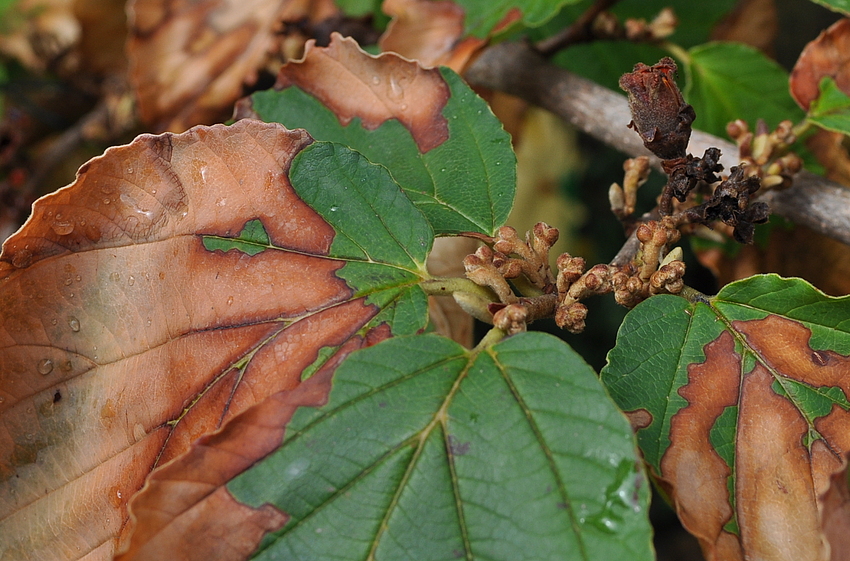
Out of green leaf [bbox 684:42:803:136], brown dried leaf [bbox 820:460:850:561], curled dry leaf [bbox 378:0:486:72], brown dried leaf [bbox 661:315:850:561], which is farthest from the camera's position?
green leaf [bbox 684:42:803:136]

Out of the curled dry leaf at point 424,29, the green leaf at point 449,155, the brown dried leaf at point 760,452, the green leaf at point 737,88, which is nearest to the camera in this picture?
the brown dried leaf at point 760,452

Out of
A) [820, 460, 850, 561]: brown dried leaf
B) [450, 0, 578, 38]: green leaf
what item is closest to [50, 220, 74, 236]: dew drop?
[450, 0, 578, 38]: green leaf

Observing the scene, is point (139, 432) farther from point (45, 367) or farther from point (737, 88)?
point (737, 88)

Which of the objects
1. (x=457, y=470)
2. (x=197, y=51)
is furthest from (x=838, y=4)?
(x=197, y=51)

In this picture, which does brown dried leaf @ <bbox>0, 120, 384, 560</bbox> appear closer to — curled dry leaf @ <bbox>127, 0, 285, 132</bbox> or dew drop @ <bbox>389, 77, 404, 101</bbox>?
dew drop @ <bbox>389, 77, 404, 101</bbox>

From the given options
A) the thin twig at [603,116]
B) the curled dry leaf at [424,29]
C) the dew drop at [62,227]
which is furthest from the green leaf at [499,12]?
the dew drop at [62,227]

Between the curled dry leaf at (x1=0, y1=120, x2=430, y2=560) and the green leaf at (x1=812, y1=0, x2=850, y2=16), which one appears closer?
the curled dry leaf at (x1=0, y1=120, x2=430, y2=560)

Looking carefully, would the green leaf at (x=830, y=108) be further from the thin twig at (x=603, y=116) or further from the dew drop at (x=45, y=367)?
the dew drop at (x=45, y=367)
